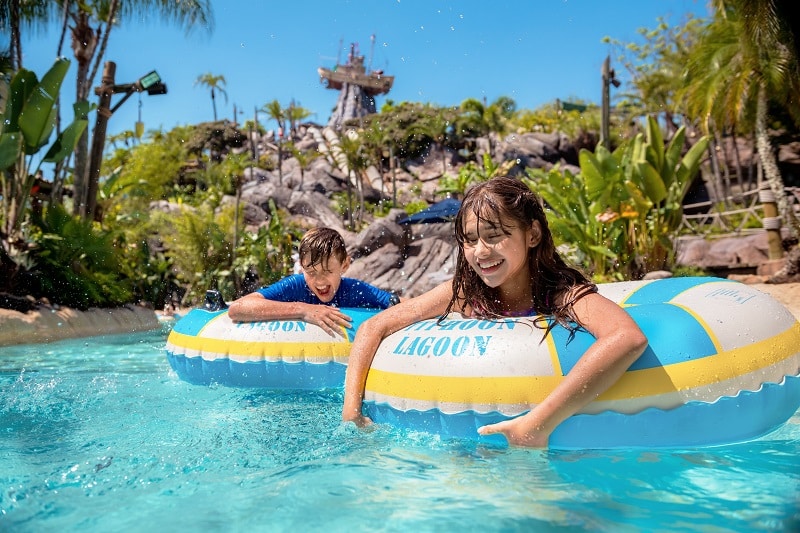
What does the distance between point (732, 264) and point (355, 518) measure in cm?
1446

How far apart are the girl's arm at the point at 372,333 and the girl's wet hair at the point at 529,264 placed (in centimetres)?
8

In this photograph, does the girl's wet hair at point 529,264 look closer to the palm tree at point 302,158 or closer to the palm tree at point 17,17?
the palm tree at point 17,17

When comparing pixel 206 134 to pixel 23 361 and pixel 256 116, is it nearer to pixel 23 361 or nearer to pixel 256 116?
pixel 256 116

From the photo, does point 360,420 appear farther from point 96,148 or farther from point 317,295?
point 96,148

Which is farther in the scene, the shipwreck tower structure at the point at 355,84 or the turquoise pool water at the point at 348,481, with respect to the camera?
the shipwreck tower structure at the point at 355,84

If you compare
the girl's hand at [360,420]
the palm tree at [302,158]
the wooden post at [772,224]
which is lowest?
the girl's hand at [360,420]

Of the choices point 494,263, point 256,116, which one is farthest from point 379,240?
point 256,116

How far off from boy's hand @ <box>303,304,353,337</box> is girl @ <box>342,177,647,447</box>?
3.94 ft

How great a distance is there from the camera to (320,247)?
410cm

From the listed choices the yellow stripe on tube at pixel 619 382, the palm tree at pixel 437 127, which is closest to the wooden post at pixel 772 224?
the yellow stripe on tube at pixel 619 382

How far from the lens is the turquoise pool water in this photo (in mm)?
1925

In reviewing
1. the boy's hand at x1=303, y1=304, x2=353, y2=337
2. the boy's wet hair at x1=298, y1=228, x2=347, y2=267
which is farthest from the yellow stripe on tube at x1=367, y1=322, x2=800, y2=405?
the boy's wet hair at x1=298, y1=228, x2=347, y2=267

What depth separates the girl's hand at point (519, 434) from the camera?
2.38 meters

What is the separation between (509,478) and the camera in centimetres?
224
